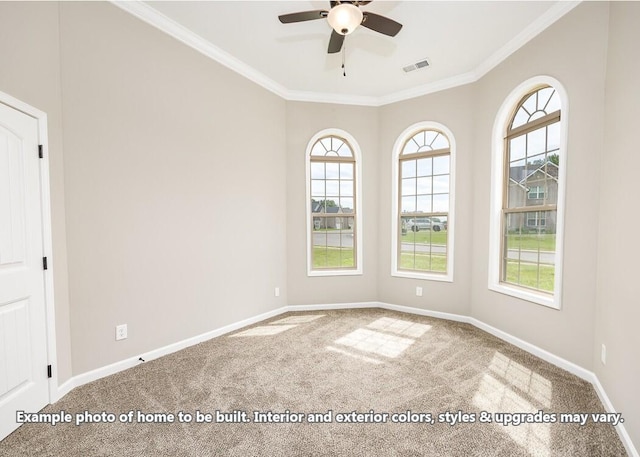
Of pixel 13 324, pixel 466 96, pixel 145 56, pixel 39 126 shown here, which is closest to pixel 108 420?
pixel 13 324

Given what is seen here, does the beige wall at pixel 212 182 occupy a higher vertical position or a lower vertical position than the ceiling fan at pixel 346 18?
lower

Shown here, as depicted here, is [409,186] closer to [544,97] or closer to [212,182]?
[544,97]

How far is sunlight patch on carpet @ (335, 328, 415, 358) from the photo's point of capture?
9.77 ft

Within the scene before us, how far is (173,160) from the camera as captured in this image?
287 cm

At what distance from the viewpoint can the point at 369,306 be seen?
440 centimetres

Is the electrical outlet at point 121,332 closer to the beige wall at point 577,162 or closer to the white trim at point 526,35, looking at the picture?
the beige wall at point 577,162

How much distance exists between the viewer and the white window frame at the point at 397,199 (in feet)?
12.5

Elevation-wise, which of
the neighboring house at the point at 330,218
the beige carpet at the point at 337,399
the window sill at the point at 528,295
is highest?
the neighboring house at the point at 330,218

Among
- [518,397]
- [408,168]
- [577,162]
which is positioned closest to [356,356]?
[518,397]

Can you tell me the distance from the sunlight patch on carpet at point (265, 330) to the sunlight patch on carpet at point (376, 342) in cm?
73

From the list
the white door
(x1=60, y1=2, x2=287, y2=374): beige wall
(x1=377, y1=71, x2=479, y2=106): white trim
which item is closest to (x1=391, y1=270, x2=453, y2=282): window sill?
(x1=60, y1=2, x2=287, y2=374): beige wall

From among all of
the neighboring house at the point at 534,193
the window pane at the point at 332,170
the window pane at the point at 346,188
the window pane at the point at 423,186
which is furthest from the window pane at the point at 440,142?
the window pane at the point at 332,170

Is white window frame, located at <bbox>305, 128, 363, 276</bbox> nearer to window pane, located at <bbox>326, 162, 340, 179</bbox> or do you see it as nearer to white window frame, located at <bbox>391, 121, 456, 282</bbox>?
window pane, located at <bbox>326, 162, 340, 179</bbox>

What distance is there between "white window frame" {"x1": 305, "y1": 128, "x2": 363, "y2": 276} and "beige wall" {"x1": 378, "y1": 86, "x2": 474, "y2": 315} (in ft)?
1.02
